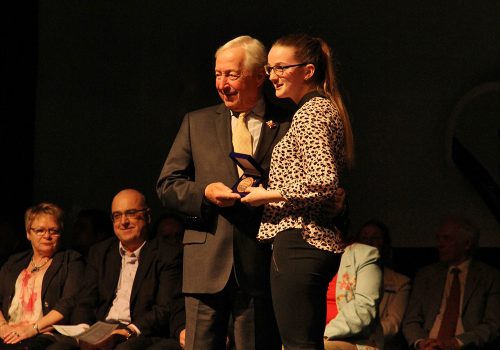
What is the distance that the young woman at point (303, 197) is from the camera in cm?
251

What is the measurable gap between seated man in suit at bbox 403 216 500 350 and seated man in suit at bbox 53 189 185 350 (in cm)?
131

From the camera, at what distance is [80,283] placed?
4.80 m

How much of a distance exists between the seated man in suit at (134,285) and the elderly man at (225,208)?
144cm

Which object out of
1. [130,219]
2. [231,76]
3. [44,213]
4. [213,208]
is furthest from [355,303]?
[44,213]

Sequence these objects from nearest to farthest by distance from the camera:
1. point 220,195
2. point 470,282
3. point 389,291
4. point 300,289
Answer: point 300,289
point 220,195
point 470,282
point 389,291

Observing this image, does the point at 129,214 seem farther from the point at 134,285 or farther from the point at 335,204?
the point at 335,204

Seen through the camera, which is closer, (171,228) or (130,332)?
(130,332)

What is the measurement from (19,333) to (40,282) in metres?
0.34

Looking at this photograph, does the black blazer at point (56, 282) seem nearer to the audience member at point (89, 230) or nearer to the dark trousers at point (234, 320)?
the audience member at point (89, 230)

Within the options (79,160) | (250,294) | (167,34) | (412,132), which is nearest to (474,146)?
(412,132)

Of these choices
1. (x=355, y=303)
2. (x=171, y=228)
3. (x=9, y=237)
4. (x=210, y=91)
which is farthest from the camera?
(x=210, y=91)

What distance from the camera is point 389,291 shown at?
16.7 ft

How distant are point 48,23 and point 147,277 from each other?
107 inches

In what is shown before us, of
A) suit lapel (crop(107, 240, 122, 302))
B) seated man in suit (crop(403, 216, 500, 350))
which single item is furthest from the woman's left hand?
seated man in suit (crop(403, 216, 500, 350))
